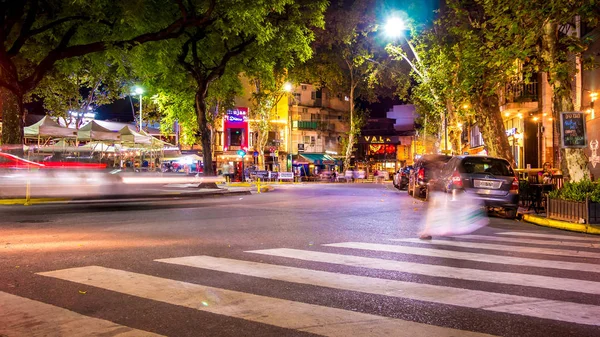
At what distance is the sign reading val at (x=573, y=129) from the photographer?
531 inches

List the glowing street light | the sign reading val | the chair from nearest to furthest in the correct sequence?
the sign reading val < the chair < the glowing street light

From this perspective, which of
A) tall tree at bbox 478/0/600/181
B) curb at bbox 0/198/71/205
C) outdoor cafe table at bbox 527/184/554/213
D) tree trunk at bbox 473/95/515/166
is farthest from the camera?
tree trunk at bbox 473/95/515/166

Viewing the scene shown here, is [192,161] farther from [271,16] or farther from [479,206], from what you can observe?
[479,206]

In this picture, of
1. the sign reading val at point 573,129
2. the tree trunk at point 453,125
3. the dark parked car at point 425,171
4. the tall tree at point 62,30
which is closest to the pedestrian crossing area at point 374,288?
the sign reading val at point 573,129

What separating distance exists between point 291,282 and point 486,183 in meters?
8.92

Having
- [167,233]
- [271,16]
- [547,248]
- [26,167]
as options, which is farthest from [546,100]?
[26,167]

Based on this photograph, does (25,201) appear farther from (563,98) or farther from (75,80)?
(75,80)

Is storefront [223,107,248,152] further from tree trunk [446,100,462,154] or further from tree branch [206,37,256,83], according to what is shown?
tree trunk [446,100,462,154]

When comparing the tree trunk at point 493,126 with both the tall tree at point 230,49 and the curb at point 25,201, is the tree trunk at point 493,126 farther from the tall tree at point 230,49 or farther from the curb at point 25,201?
the curb at point 25,201

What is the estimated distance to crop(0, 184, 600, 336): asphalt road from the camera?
14.2 feet

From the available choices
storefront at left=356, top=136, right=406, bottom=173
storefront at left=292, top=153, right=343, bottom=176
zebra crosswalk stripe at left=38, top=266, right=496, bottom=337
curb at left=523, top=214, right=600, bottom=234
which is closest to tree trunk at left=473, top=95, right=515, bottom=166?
curb at left=523, top=214, right=600, bottom=234

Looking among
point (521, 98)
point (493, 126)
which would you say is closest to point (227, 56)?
point (493, 126)

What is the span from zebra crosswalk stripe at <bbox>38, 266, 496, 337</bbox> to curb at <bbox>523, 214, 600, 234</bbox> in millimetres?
8695

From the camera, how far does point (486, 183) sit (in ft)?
42.6
